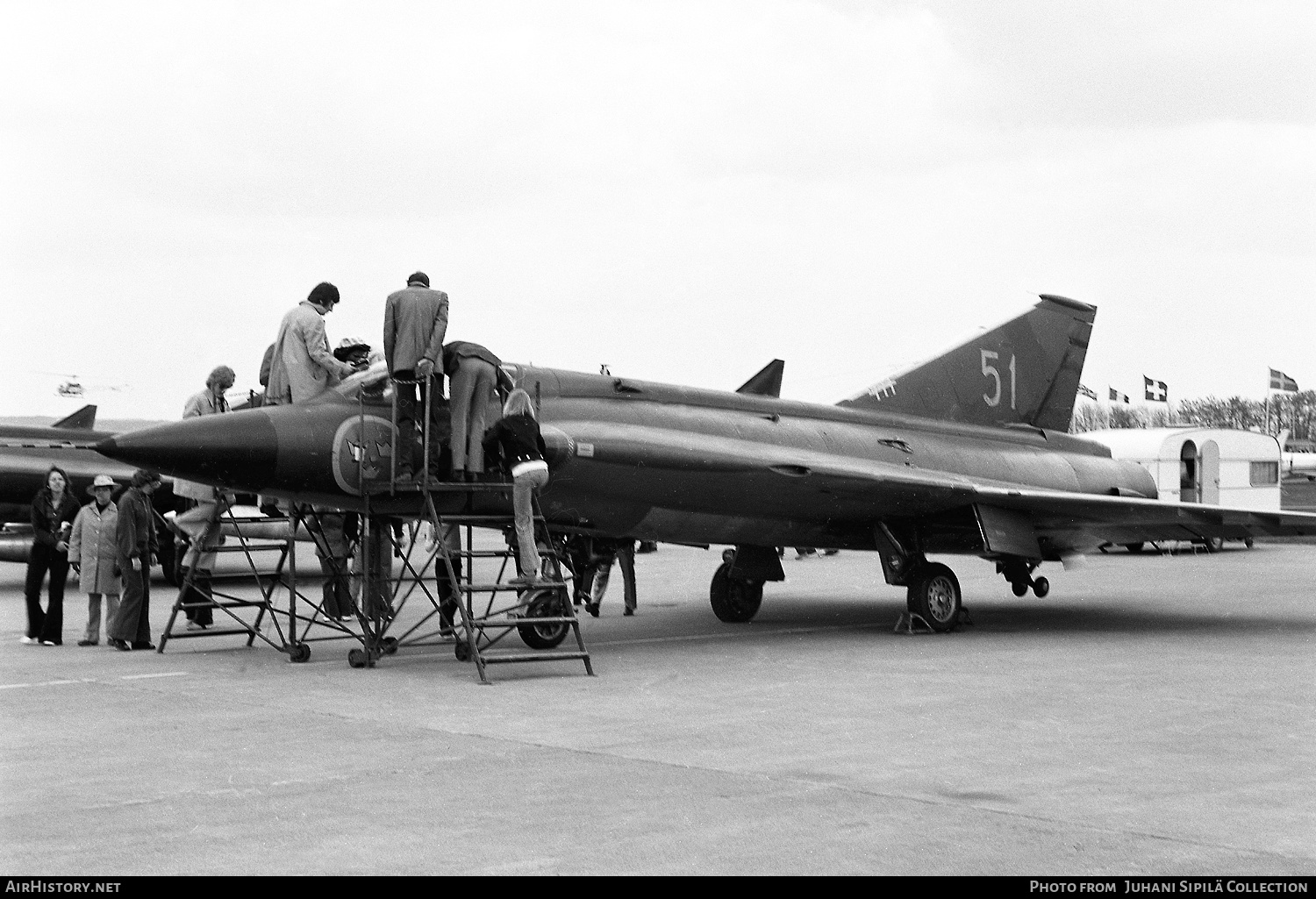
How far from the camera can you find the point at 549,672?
11.5m

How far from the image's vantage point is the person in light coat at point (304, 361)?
39.9ft

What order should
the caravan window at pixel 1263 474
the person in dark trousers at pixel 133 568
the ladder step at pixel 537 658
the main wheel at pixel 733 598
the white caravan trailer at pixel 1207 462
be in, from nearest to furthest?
the ladder step at pixel 537 658
the person in dark trousers at pixel 133 568
the main wheel at pixel 733 598
the white caravan trailer at pixel 1207 462
the caravan window at pixel 1263 474

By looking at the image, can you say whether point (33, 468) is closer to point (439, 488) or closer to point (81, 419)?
point (81, 419)

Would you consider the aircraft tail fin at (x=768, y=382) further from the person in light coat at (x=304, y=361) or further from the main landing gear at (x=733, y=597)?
the person in light coat at (x=304, y=361)

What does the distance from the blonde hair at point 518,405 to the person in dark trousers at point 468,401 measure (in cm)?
30

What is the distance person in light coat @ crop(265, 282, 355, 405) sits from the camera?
12172mm

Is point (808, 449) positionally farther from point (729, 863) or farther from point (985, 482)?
point (729, 863)

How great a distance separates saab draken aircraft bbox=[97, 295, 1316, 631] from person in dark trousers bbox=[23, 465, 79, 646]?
299cm

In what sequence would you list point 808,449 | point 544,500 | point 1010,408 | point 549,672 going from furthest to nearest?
point 1010,408 → point 808,449 → point 544,500 → point 549,672

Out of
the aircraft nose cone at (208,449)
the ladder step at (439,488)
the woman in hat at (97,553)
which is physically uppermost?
the aircraft nose cone at (208,449)

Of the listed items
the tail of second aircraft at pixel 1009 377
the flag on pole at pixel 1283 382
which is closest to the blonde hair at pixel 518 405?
the tail of second aircraft at pixel 1009 377

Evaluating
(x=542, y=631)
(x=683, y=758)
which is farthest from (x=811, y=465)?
(x=683, y=758)
